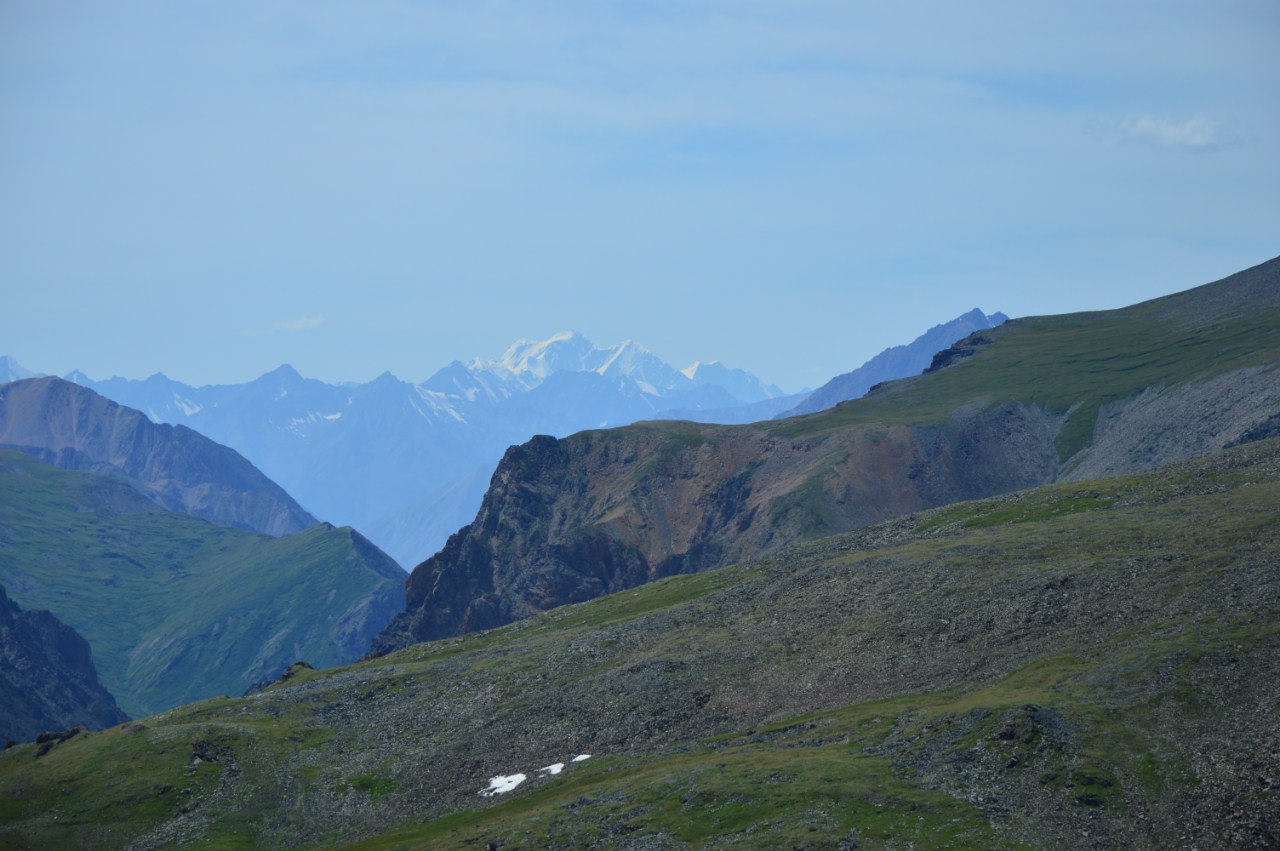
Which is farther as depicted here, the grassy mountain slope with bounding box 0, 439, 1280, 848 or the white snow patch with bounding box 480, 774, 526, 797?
the white snow patch with bounding box 480, 774, 526, 797

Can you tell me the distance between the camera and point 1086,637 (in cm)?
11231

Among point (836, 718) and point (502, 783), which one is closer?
point (836, 718)

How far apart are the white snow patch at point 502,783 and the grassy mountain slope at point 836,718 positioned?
183cm

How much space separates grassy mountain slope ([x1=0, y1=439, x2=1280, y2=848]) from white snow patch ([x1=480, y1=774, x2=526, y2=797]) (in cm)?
183

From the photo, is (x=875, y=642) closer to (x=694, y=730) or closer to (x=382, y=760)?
(x=694, y=730)

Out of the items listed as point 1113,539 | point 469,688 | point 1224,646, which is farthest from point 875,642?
point 469,688

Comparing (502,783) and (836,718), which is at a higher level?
(502,783)

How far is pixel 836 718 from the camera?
112m

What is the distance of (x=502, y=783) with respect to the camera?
123 m

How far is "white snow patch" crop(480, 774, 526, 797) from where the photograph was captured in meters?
121

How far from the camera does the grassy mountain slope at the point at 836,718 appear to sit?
8812 centimetres

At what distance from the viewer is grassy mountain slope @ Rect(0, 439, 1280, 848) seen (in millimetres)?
88125

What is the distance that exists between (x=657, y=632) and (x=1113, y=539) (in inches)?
2035

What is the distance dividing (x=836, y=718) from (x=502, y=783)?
32358 mm
